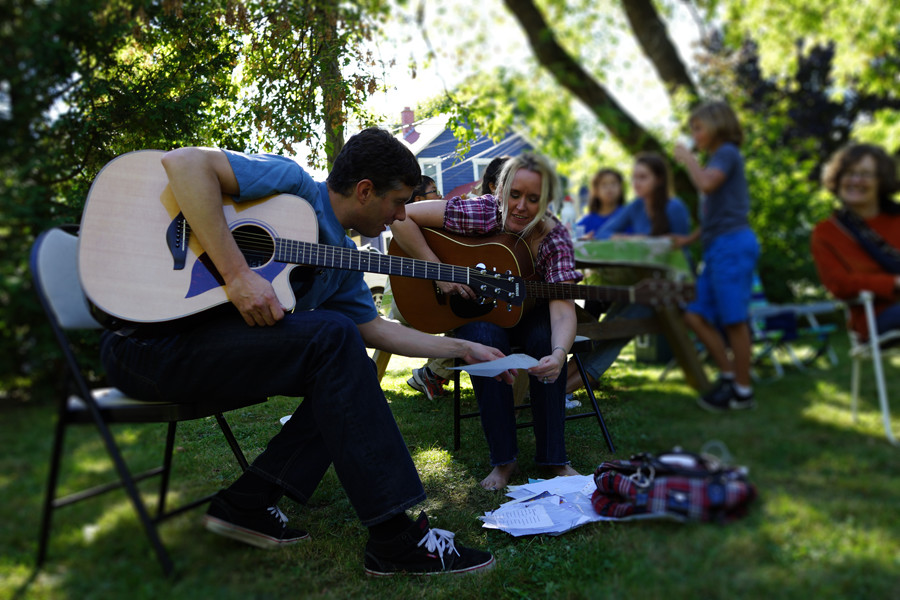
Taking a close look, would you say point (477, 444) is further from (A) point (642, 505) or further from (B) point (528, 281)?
(A) point (642, 505)

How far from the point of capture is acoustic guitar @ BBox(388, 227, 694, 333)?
8.84ft

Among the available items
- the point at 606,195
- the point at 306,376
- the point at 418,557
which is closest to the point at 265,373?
the point at 306,376

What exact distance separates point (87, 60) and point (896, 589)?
2.91 m

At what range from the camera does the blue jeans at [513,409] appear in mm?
2605

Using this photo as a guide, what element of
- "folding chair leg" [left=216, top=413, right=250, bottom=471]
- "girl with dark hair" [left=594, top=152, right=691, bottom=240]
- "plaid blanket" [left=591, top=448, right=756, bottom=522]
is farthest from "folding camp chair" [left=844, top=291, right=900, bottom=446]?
"folding chair leg" [left=216, top=413, right=250, bottom=471]

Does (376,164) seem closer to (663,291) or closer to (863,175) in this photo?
(663,291)

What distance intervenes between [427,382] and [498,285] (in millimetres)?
638

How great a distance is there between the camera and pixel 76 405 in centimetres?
181

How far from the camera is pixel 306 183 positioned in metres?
2.29

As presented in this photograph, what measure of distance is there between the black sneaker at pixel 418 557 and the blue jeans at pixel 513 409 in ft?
1.97

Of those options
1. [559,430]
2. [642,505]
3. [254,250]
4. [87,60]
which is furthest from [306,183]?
[642,505]

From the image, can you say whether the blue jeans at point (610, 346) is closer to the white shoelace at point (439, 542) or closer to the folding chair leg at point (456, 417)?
the folding chair leg at point (456, 417)

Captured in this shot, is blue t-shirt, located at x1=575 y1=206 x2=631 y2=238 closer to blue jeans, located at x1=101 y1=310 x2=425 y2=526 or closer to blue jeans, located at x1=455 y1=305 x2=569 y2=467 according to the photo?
blue jeans, located at x1=455 y1=305 x2=569 y2=467

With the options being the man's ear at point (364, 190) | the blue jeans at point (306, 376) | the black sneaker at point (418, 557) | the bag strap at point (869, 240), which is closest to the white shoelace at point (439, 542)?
the black sneaker at point (418, 557)
